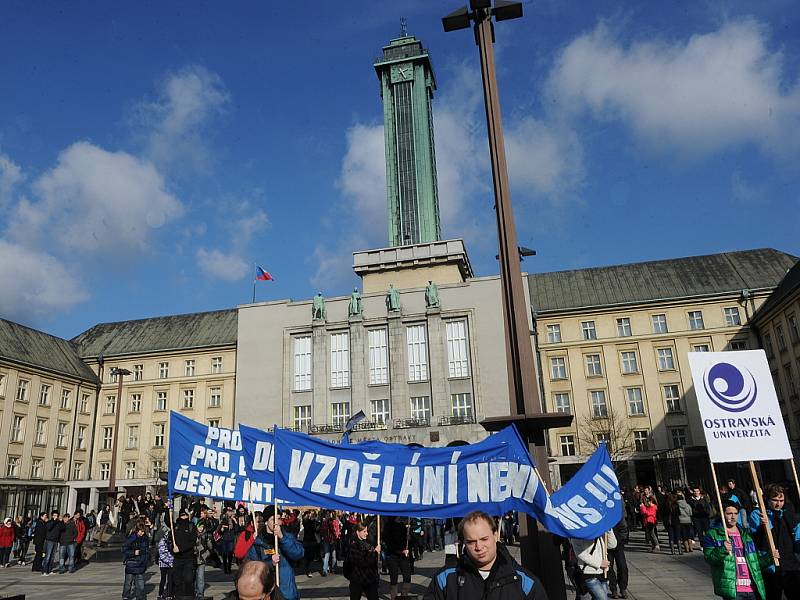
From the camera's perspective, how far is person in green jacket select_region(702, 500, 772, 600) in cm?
745

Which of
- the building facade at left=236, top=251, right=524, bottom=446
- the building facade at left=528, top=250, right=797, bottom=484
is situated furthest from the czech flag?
the building facade at left=528, top=250, right=797, bottom=484

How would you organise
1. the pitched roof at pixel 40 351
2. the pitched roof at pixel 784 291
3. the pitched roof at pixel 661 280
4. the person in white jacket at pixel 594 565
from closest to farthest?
the person in white jacket at pixel 594 565
the pitched roof at pixel 784 291
the pitched roof at pixel 40 351
the pitched roof at pixel 661 280

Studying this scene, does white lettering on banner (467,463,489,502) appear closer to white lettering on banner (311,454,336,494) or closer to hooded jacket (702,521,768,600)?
white lettering on banner (311,454,336,494)

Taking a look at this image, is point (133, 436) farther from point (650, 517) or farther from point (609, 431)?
point (650, 517)

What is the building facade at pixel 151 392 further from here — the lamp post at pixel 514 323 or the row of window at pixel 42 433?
the lamp post at pixel 514 323

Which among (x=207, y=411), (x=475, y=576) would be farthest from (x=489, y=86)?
(x=207, y=411)

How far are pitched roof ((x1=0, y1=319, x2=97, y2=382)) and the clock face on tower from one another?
4760 centimetres

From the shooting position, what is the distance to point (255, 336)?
5506 cm

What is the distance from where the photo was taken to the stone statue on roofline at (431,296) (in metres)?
52.0

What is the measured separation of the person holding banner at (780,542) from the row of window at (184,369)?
191 feet

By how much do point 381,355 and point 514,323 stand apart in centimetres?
4314

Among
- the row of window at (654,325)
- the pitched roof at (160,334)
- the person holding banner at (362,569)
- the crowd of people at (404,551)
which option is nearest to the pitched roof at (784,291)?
the row of window at (654,325)

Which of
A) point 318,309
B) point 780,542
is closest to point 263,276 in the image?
point 318,309

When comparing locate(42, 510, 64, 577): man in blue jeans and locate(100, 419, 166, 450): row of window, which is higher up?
locate(100, 419, 166, 450): row of window
